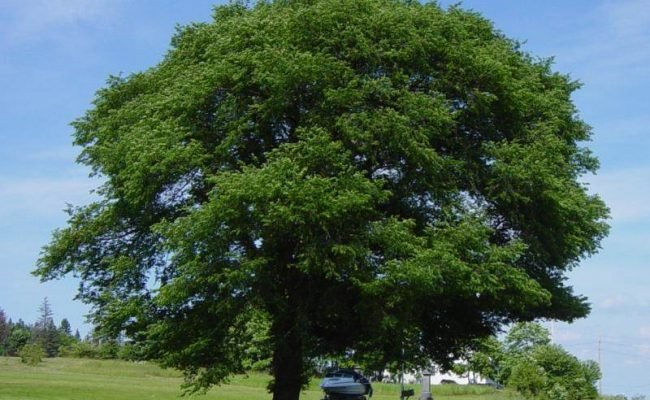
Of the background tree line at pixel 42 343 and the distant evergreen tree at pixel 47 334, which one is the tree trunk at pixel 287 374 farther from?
the distant evergreen tree at pixel 47 334

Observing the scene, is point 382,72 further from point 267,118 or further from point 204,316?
point 204,316

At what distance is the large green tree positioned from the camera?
21234 millimetres

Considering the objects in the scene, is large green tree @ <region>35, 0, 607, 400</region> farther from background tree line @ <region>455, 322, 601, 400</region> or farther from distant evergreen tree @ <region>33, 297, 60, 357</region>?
distant evergreen tree @ <region>33, 297, 60, 357</region>

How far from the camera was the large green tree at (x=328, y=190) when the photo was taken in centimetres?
2123

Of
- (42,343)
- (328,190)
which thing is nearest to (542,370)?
(328,190)

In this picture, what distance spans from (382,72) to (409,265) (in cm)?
633

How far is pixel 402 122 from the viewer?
21.8 metres

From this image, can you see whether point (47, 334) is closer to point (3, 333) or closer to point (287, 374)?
point (3, 333)

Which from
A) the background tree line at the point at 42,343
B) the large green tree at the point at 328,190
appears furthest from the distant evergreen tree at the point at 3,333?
the large green tree at the point at 328,190

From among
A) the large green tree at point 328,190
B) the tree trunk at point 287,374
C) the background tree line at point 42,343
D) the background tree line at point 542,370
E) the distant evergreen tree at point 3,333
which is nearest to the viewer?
the large green tree at point 328,190

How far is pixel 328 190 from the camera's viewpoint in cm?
2078

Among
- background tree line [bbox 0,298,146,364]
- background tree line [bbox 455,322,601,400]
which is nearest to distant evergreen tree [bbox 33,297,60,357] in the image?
background tree line [bbox 0,298,146,364]

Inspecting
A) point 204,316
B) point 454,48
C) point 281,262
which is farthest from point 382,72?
point 204,316

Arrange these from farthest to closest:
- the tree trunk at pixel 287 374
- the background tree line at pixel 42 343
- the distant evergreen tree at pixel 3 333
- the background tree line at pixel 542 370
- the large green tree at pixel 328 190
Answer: the distant evergreen tree at pixel 3 333
the background tree line at pixel 42 343
the background tree line at pixel 542 370
the tree trunk at pixel 287 374
the large green tree at pixel 328 190
